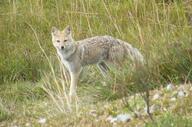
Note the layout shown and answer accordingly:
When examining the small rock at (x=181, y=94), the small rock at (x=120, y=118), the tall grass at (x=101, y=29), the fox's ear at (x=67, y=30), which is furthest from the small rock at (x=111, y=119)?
the fox's ear at (x=67, y=30)

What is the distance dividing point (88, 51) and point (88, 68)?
48cm

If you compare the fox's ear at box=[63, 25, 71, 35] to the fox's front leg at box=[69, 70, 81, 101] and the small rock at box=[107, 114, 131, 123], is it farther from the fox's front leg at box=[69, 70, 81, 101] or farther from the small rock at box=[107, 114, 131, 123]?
the small rock at box=[107, 114, 131, 123]

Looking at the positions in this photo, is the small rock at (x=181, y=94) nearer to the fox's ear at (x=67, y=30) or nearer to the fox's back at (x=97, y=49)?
the fox's back at (x=97, y=49)

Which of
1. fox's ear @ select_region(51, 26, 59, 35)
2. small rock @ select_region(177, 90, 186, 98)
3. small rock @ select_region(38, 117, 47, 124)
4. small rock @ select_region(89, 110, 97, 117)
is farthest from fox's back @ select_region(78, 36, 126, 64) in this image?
small rock @ select_region(177, 90, 186, 98)

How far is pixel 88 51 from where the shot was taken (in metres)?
9.55

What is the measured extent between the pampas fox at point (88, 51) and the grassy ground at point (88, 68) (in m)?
0.19

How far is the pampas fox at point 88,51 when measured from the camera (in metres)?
9.30

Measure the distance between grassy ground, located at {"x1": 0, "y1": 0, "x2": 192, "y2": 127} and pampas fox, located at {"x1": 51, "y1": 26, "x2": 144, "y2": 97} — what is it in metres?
0.19

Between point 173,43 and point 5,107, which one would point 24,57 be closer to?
point 5,107

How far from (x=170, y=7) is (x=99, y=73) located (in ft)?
5.97

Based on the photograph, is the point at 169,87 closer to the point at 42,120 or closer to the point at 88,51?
the point at 42,120

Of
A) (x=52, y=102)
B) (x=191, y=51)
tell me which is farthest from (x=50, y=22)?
(x=191, y=51)

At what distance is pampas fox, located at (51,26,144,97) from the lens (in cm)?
930

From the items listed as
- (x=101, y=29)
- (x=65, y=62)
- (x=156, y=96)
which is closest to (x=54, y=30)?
(x=65, y=62)
